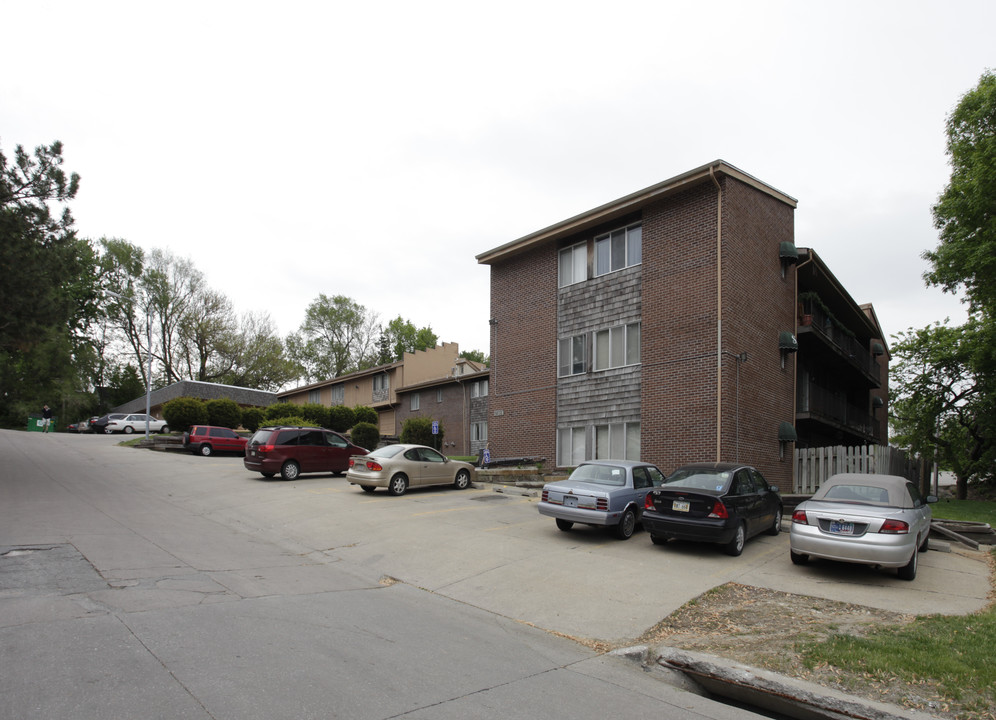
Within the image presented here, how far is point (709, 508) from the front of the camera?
10828 millimetres

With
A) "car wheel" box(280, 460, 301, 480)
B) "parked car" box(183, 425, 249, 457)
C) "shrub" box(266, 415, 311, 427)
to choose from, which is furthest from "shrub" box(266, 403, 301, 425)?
"car wheel" box(280, 460, 301, 480)

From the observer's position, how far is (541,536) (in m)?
12.4

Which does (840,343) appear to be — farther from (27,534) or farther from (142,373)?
(142,373)

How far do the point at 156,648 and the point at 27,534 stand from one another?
693 centimetres

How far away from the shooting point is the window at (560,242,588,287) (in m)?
22.2

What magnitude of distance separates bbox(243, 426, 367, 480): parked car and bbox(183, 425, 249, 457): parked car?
1083cm

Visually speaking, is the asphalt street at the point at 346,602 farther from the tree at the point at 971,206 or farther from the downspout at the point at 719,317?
the tree at the point at 971,206

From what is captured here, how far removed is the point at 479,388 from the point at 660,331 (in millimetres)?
17714

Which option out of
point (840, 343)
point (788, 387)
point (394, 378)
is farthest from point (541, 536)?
point (394, 378)

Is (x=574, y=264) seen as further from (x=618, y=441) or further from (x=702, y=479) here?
(x=702, y=479)

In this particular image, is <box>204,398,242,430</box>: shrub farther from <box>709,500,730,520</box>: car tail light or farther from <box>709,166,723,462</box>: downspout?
<box>709,500,730,520</box>: car tail light

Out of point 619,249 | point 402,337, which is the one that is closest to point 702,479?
point 619,249

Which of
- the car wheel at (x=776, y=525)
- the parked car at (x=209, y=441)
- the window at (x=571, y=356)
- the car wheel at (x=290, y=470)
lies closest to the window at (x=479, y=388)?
the parked car at (x=209, y=441)

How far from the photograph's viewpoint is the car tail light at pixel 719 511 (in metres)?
10.7
